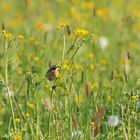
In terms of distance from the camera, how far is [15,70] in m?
3.99

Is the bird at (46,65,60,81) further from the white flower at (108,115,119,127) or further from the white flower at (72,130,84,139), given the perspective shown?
the white flower at (108,115,119,127)

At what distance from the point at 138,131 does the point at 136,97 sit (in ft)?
0.68

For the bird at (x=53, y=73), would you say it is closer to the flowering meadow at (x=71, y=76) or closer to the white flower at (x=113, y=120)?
the flowering meadow at (x=71, y=76)

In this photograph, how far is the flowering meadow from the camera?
311 cm

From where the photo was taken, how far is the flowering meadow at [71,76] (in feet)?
10.2

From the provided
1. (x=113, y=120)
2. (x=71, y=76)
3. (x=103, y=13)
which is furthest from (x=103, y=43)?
(x=113, y=120)

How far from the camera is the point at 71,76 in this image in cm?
334

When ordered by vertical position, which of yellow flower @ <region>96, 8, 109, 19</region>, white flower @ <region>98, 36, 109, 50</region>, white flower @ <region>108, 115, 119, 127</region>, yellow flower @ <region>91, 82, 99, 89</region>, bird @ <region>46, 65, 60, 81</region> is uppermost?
yellow flower @ <region>96, 8, 109, 19</region>

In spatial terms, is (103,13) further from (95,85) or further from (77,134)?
(77,134)

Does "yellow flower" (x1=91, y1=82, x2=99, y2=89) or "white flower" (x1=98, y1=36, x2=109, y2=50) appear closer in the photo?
"yellow flower" (x1=91, y1=82, x2=99, y2=89)

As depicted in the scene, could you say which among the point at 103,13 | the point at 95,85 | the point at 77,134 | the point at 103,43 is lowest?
the point at 77,134

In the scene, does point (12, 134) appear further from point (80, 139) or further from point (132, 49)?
point (132, 49)

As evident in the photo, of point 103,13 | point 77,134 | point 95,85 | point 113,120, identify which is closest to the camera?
point 77,134

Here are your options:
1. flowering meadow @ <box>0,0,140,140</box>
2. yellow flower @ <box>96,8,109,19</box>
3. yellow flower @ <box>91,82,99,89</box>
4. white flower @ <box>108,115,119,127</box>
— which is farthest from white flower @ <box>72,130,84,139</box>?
yellow flower @ <box>96,8,109,19</box>
